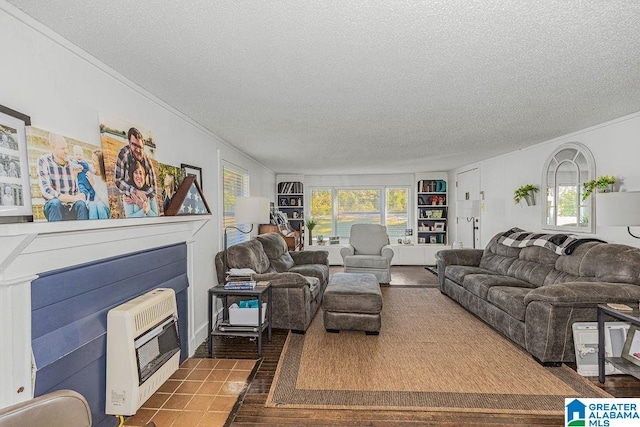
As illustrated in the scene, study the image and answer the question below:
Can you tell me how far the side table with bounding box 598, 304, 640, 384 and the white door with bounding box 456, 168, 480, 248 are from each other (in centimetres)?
362

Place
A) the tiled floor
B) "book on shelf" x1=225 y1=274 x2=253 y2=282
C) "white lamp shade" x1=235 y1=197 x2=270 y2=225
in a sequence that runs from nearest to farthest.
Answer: the tiled floor → "book on shelf" x1=225 y1=274 x2=253 y2=282 → "white lamp shade" x1=235 y1=197 x2=270 y2=225

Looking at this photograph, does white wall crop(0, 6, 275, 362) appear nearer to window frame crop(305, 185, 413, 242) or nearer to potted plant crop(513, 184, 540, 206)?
potted plant crop(513, 184, 540, 206)

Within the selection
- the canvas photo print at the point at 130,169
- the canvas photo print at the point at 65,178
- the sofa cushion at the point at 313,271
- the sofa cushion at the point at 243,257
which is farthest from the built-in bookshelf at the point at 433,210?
the canvas photo print at the point at 65,178

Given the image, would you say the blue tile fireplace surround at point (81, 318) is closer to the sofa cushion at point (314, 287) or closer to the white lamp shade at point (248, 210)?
the white lamp shade at point (248, 210)

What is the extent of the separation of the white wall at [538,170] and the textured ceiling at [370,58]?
27cm

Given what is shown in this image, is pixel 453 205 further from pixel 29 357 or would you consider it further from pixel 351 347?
pixel 29 357

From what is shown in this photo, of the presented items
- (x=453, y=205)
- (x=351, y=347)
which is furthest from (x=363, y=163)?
(x=351, y=347)

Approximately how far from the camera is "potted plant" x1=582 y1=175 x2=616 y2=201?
3713mm

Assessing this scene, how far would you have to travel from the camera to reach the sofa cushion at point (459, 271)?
16.0ft

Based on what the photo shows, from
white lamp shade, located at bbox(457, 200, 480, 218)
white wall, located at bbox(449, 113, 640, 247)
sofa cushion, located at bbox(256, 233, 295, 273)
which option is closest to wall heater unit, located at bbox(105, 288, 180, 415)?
sofa cushion, located at bbox(256, 233, 295, 273)

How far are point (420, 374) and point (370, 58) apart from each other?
2444 millimetres

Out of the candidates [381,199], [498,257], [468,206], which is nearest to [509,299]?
[498,257]

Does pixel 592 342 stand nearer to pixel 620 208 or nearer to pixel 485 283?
pixel 620 208

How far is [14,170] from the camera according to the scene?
153 cm
